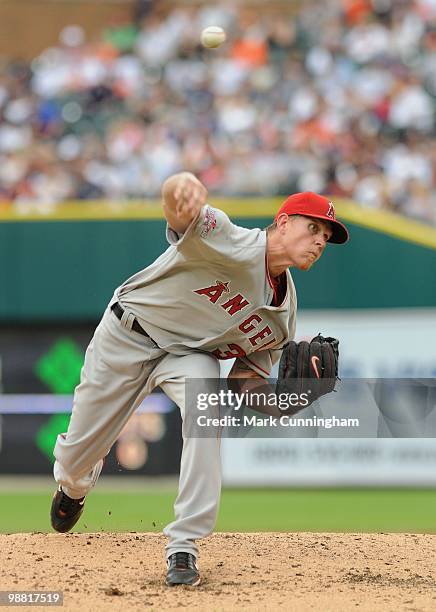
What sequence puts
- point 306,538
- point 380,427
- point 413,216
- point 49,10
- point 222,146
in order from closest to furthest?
point 306,538 → point 380,427 → point 413,216 → point 222,146 → point 49,10

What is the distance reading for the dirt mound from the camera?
154 inches

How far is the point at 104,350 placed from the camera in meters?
4.56

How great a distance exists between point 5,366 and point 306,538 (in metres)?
4.48

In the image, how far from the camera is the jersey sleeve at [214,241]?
405cm

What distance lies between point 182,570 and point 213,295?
1.14m

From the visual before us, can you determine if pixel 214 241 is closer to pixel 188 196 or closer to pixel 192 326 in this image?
pixel 188 196

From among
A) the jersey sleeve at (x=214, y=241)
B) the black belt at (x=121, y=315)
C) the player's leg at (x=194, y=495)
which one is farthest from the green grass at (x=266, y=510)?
the jersey sleeve at (x=214, y=241)

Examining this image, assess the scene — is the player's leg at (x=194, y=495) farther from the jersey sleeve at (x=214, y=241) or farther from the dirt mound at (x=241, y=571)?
the jersey sleeve at (x=214, y=241)

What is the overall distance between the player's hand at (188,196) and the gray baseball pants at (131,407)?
28.7 inches

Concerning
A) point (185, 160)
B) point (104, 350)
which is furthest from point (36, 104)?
point (104, 350)

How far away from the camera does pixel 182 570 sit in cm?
409

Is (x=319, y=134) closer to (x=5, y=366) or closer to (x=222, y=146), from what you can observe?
(x=222, y=146)

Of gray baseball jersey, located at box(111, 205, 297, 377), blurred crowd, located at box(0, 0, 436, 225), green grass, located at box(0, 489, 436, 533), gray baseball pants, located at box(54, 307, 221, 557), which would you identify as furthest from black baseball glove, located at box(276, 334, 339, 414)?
blurred crowd, located at box(0, 0, 436, 225)

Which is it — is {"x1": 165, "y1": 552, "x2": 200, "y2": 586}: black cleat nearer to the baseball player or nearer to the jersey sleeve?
the baseball player
